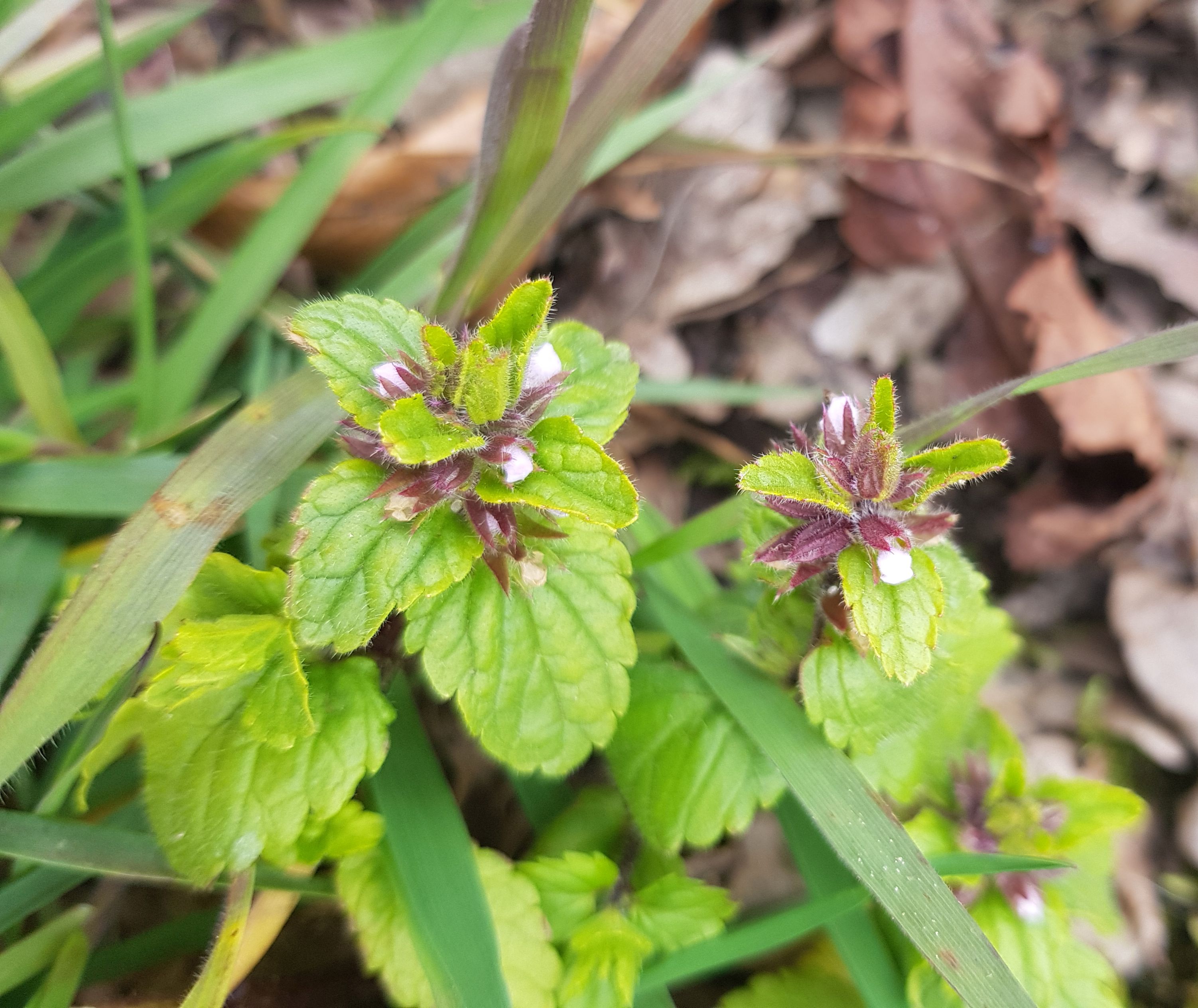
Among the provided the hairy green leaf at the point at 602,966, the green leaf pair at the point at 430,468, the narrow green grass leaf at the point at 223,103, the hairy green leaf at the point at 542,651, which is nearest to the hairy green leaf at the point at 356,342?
the green leaf pair at the point at 430,468

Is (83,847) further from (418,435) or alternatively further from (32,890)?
(418,435)

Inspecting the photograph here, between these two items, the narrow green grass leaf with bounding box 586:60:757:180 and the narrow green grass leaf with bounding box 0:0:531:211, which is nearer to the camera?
the narrow green grass leaf with bounding box 0:0:531:211

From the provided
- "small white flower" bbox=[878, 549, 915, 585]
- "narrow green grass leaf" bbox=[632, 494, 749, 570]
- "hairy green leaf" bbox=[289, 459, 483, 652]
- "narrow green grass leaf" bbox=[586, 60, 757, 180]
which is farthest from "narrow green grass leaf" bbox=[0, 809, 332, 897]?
"narrow green grass leaf" bbox=[586, 60, 757, 180]

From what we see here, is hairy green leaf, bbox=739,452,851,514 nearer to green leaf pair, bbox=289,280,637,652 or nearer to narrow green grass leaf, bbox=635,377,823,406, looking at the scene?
green leaf pair, bbox=289,280,637,652

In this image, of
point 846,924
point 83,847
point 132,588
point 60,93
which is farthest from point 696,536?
point 60,93

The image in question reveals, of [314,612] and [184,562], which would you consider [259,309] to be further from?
[314,612]

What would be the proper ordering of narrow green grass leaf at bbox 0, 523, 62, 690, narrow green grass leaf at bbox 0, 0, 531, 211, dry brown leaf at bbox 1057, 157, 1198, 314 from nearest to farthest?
narrow green grass leaf at bbox 0, 523, 62, 690
narrow green grass leaf at bbox 0, 0, 531, 211
dry brown leaf at bbox 1057, 157, 1198, 314
